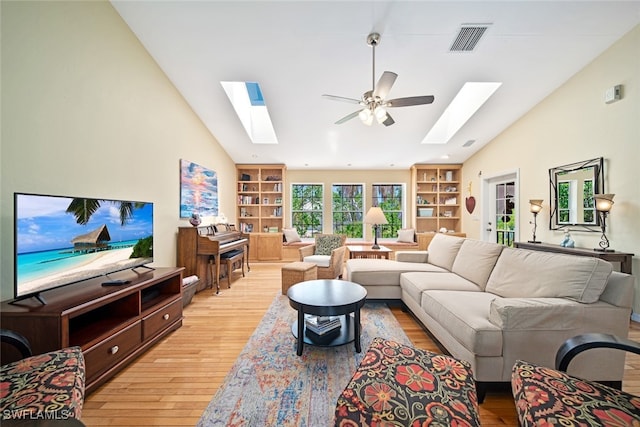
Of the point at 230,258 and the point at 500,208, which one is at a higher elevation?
the point at 500,208

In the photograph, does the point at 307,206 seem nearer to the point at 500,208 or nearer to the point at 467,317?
the point at 500,208

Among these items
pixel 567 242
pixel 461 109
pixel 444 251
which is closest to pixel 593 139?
pixel 567 242

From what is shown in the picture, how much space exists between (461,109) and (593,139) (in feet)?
6.29

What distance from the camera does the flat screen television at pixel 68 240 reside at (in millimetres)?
1564

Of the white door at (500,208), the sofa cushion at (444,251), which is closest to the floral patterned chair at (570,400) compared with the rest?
the sofa cushion at (444,251)

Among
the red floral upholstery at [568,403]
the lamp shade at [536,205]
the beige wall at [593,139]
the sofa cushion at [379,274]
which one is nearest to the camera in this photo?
the red floral upholstery at [568,403]

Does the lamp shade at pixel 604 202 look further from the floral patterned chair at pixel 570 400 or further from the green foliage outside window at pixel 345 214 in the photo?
the green foliage outside window at pixel 345 214

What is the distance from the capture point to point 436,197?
664cm

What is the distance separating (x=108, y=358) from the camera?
179 centimetres

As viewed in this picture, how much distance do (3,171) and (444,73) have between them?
4481 millimetres

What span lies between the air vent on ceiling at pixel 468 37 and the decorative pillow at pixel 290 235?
183 inches

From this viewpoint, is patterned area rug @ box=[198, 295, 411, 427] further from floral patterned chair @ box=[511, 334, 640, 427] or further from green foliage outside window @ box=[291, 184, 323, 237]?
green foliage outside window @ box=[291, 184, 323, 237]

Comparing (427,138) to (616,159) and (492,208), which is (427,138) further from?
(616,159)

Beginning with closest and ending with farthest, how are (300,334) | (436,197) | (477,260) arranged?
(300,334) < (477,260) < (436,197)
